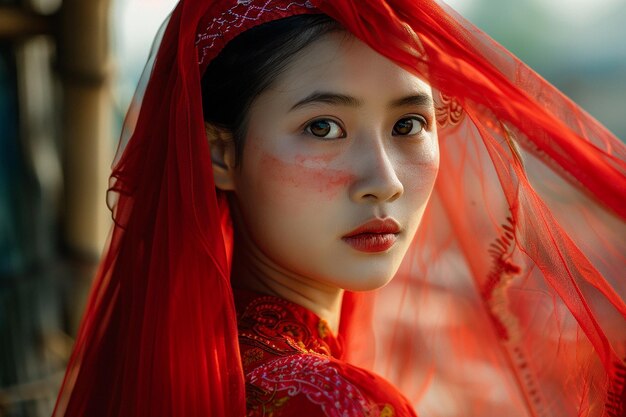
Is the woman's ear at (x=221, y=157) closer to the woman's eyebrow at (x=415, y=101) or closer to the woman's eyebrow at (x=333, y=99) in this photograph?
the woman's eyebrow at (x=333, y=99)

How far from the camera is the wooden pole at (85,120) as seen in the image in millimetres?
2346

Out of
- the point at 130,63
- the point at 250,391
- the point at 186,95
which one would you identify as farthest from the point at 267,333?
the point at 130,63

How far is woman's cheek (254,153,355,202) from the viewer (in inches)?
48.6

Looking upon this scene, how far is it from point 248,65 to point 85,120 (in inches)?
51.5

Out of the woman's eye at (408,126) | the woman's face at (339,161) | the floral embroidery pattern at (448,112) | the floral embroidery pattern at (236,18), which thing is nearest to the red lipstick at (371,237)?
the woman's face at (339,161)

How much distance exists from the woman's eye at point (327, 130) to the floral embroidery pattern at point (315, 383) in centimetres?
34

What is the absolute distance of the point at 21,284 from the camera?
2.60 m

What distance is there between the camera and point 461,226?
156cm

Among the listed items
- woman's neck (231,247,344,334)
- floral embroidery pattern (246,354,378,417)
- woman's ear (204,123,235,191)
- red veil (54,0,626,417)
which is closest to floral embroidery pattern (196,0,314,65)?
red veil (54,0,626,417)

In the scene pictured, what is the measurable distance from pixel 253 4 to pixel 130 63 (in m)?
1.62

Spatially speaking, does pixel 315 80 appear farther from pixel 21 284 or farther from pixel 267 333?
pixel 21 284

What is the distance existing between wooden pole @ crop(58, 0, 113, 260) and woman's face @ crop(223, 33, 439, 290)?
125 centimetres

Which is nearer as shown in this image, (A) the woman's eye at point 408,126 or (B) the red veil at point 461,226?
(B) the red veil at point 461,226

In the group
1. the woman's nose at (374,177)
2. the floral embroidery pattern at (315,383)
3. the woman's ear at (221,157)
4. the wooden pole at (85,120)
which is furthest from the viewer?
the wooden pole at (85,120)
